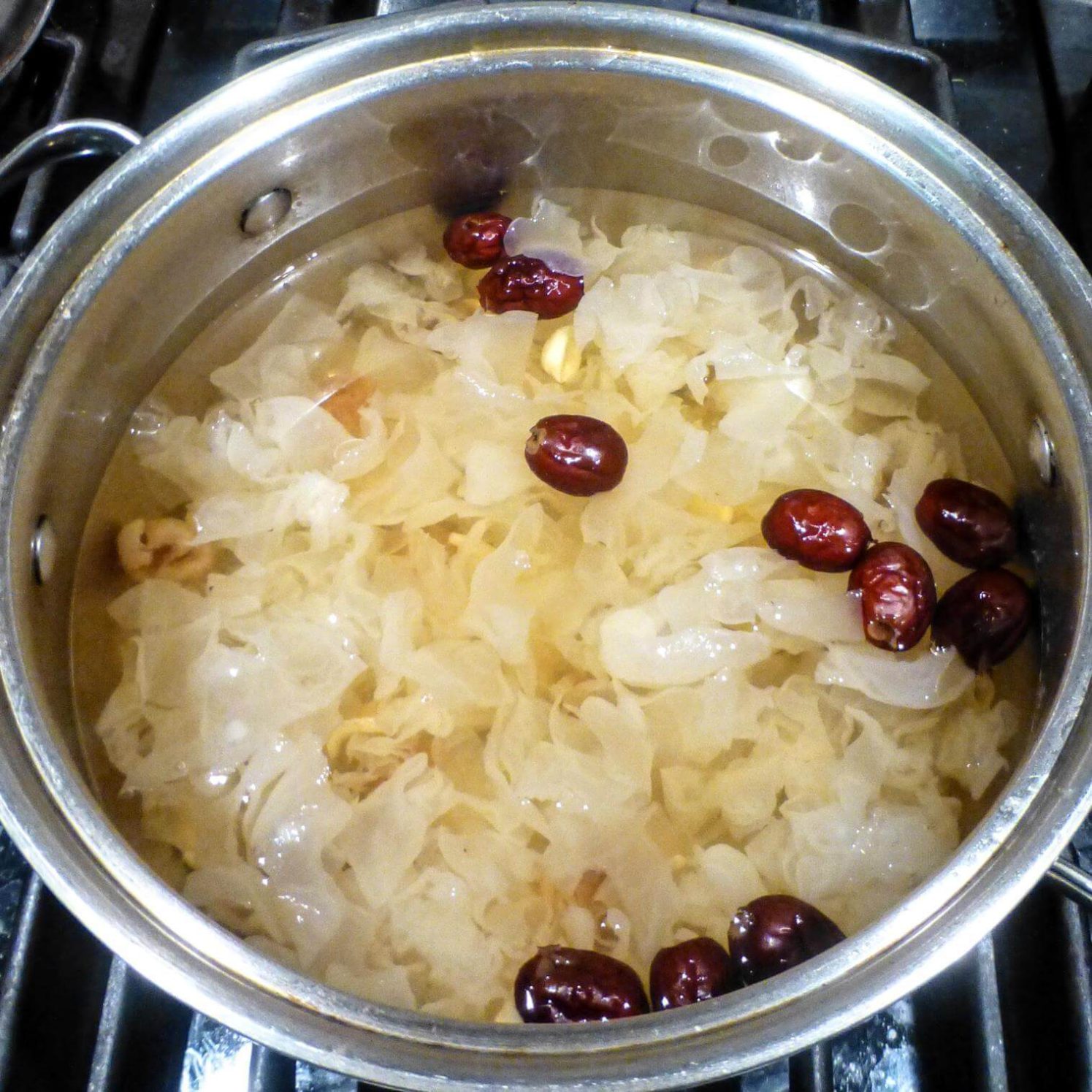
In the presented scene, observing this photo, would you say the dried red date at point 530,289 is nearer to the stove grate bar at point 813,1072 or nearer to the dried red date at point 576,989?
the dried red date at point 576,989

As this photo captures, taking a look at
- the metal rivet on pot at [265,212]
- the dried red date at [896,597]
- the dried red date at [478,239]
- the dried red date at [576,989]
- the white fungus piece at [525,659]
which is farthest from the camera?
the dried red date at [478,239]

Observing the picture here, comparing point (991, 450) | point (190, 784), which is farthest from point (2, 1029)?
point (991, 450)

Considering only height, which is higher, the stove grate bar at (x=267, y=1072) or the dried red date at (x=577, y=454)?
the dried red date at (x=577, y=454)

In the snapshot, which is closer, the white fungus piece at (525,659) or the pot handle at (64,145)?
the white fungus piece at (525,659)

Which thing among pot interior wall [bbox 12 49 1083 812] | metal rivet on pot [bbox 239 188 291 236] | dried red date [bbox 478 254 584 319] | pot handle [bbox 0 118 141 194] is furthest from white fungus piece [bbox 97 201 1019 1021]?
pot handle [bbox 0 118 141 194]

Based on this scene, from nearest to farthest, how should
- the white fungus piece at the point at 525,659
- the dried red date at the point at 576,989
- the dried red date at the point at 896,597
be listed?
the dried red date at the point at 576,989 < the white fungus piece at the point at 525,659 < the dried red date at the point at 896,597

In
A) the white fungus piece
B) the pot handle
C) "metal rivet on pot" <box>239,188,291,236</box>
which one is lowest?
the white fungus piece

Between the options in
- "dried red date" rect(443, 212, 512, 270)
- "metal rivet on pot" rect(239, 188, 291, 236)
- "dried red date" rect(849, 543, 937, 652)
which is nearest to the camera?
"dried red date" rect(849, 543, 937, 652)

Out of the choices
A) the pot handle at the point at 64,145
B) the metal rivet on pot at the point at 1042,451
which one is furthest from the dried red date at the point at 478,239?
the metal rivet on pot at the point at 1042,451

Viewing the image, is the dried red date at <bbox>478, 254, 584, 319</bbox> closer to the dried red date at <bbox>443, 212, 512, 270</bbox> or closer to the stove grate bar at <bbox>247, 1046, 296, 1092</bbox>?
the dried red date at <bbox>443, 212, 512, 270</bbox>
